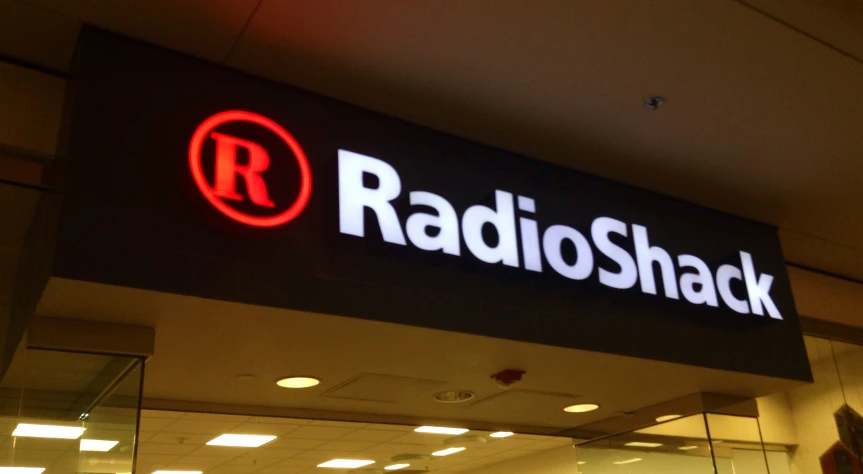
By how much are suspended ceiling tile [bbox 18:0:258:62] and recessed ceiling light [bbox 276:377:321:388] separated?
151cm

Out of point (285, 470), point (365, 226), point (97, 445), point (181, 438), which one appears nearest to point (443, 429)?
point (181, 438)

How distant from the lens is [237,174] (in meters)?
2.72

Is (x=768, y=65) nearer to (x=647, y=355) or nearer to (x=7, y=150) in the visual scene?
(x=647, y=355)

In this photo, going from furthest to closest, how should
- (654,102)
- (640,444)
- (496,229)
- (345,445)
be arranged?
(345,445) → (640,444) → (654,102) → (496,229)

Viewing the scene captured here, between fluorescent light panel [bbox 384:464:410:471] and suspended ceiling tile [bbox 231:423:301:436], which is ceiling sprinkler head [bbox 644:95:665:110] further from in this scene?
fluorescent light panel [bbox 384:464:410:471]

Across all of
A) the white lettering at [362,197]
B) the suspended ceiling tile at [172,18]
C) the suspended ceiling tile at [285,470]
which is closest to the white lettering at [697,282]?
the white lettering at [362,197]

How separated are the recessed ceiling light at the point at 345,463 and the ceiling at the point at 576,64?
461 centimetres

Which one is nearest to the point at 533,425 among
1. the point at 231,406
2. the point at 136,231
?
the point at 231,406

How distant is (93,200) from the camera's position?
239cm

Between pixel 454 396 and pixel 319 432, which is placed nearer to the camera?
pixel 454 396

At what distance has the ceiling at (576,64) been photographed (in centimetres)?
277

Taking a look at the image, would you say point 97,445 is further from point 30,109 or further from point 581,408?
point 581,408

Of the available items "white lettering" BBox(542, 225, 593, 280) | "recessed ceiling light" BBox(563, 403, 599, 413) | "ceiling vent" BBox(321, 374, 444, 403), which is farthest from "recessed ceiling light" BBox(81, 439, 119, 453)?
"recessed ceiling light" BBox(563, 403, 599, 413)

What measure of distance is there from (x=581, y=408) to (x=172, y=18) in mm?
3055
